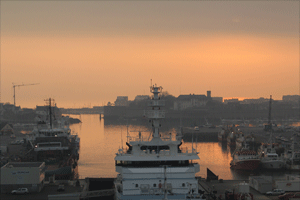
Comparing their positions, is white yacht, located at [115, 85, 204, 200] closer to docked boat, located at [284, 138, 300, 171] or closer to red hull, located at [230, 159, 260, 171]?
red hull, located at [230, 159, 260, 171]

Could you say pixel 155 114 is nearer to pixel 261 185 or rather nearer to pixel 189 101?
pixel 261 185

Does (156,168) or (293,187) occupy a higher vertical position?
(156,168)

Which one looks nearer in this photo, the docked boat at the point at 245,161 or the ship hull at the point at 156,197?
the ship hull at the point at 156,197

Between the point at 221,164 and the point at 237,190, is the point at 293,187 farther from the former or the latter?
the point at 221,164

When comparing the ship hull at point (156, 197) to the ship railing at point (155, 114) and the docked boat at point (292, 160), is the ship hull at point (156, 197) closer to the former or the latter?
the ship railing at point (155, 114)

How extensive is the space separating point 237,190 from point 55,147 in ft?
79.2

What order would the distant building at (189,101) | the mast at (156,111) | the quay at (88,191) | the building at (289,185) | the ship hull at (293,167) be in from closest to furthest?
the mast at (156,111), the quay at (88,191), the building at (289,185), the ship hull at (293,167), the distant building at (189,101)

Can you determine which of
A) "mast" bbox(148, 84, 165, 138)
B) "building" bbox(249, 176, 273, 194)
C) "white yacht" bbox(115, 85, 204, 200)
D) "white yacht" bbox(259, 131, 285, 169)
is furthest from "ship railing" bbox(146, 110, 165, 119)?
"white yacht" bbox(259, 131, 285, 169)

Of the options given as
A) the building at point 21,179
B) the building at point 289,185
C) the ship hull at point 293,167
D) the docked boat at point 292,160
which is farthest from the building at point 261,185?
the docked boat at point 292,160

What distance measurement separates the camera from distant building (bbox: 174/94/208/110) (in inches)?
6743

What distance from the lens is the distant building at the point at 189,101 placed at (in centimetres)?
17126

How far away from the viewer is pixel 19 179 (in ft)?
56.7

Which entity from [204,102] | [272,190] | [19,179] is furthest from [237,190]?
[204,102]

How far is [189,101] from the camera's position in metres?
181
